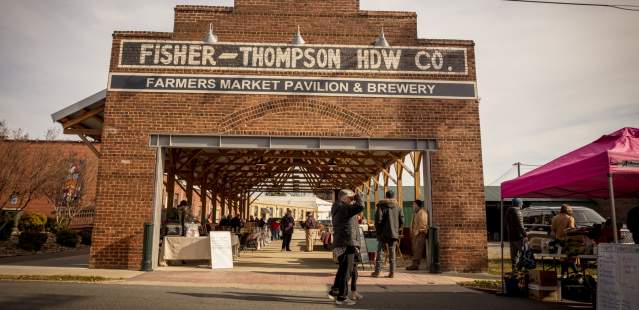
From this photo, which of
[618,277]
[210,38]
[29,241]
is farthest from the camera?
[29,241]

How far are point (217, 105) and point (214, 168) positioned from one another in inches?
397

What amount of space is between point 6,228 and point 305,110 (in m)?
14.1

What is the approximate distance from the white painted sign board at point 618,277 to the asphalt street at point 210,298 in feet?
3.49

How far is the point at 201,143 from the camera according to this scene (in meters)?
11.2

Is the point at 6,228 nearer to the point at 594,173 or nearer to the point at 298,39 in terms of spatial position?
the point at 298,39

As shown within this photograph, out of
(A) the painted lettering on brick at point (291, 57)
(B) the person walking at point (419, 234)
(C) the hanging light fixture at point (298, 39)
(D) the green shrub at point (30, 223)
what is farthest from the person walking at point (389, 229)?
(D) the green shrub at point (30, 223)

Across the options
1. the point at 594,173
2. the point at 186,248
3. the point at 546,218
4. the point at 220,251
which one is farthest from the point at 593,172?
the point at 546,218

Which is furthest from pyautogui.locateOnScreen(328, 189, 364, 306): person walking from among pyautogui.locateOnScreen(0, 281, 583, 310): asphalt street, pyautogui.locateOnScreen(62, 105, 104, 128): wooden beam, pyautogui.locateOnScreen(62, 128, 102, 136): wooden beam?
pyautogui.locateOnScreen(62, 128, 102, 136): wooden beam

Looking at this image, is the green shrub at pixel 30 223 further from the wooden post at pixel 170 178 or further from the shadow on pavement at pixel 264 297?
the shadow on pavement at pixel 264 297

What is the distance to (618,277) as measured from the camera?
548 cm

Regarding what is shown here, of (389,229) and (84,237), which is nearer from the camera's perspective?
(389,229)

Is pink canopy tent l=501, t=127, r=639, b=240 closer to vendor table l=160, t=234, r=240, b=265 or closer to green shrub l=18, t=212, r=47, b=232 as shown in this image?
vendor table l=160, t=234, r=240, b=265

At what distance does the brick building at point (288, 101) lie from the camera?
10.9 meters

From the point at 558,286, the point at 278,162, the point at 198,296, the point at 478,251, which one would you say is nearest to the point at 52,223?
the point at 278,162
